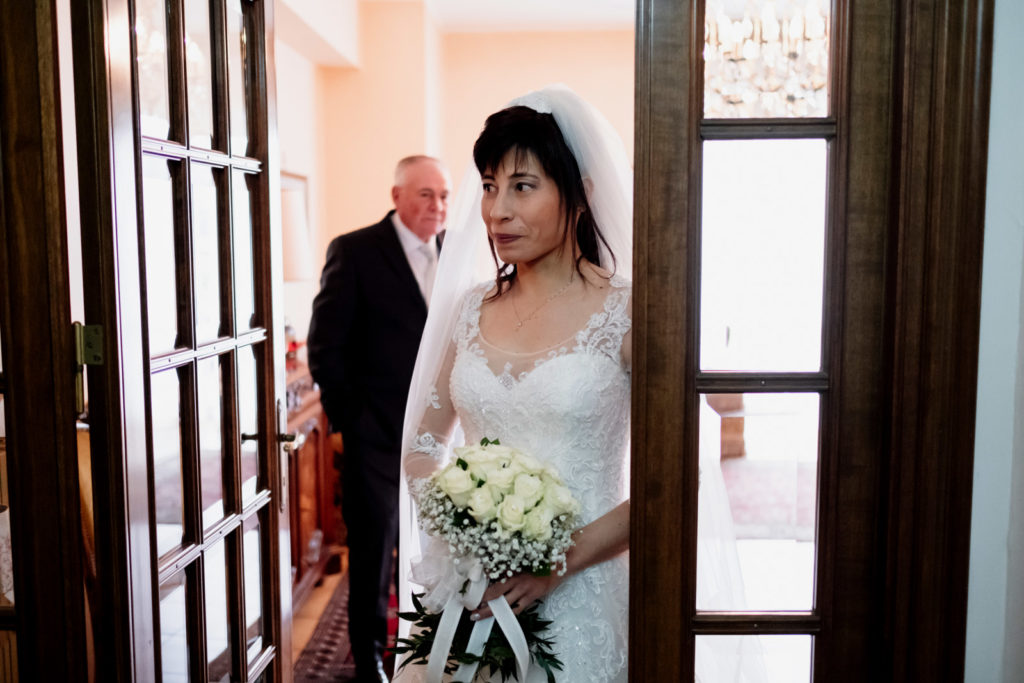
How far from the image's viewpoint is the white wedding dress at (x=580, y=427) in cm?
182

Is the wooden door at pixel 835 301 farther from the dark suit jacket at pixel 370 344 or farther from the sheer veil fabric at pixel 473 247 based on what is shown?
the dark suit jacket at pixel 370 344

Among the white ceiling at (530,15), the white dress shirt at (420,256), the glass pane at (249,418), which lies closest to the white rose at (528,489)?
the glass pane at (249,418)

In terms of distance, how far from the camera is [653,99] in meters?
1.36

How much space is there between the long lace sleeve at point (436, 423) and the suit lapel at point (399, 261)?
4.83 ft

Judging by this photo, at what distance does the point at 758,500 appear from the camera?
1441 millimetres

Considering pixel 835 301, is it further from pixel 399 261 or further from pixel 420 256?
pixel 420 256

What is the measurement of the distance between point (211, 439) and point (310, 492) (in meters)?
2.29

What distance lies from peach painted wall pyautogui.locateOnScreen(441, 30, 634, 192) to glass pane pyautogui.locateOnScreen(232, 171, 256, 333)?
4.81 meters

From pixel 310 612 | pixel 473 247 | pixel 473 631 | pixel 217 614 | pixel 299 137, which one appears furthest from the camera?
pixel 299 137

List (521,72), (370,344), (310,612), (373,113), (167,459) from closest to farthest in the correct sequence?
1. (167,459)
2. (370,344)
3. (310,612)
4. (373,113)
5. (521,72)

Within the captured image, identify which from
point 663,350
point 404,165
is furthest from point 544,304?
point 404,165

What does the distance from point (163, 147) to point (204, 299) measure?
1.15ft

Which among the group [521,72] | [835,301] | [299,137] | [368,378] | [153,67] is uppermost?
[521,72]

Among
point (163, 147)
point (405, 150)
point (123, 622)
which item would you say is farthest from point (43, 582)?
point (405, 150)
